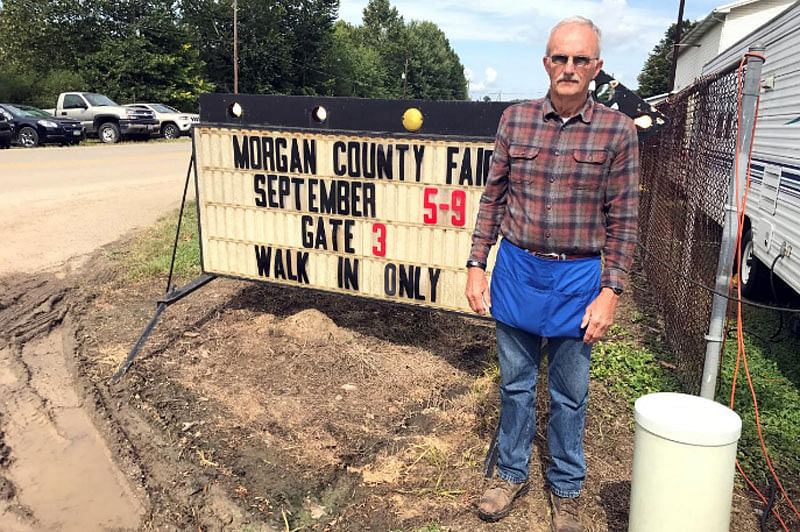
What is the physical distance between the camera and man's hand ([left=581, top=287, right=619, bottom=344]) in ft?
8.41

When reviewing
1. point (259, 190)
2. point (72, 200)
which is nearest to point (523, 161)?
point (259, 190)

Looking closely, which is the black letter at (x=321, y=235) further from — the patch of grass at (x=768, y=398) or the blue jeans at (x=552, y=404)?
the patch of grass at (x=768, y=398)

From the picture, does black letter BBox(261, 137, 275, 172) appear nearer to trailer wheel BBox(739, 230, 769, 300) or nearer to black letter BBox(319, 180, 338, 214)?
black letter BBox(319, 180, 338, 214)

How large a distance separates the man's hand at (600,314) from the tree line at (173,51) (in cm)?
3469

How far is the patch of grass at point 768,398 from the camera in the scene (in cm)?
347

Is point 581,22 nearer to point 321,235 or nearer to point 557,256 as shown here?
point 557,256

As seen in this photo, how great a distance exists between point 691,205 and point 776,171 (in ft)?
4.00

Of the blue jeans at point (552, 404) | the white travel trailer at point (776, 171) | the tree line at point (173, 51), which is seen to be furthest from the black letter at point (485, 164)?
the tree line at point (173, 51)

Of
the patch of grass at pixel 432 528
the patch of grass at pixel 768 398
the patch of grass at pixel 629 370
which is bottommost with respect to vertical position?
the patch of grass at pixel 768 398

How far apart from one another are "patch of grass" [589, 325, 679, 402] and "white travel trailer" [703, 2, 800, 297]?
134 cm

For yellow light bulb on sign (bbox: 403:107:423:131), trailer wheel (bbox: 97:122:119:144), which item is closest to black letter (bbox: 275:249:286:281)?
yellow light bulb on sign (bbox: 403:107:423:131)

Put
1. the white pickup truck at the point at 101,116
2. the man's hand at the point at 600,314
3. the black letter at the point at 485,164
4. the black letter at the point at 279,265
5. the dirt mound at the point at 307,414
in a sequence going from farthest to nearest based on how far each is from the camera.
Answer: the white pickup truck at the point at 101,116
the black letter at the point at 279,265
the black letter at the point at 485,164
the dirt mound at the point at 307,414
the man's hand at the point at 600,314

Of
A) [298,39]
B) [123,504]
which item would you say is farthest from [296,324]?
[298,39]

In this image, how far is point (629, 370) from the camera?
15.3 feet
